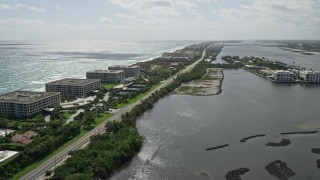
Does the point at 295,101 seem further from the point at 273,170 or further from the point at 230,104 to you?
the point at 273,170

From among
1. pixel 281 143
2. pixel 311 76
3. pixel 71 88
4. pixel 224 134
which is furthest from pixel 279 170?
pixel 311 76

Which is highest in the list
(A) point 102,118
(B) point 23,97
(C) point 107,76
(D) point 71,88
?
(C) point 107,76

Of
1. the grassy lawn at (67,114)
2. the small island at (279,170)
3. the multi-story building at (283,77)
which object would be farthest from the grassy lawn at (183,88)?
the small island at (279,170)

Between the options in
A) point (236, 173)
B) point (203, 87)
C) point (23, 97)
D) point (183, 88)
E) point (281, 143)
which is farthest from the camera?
point (203, 87)

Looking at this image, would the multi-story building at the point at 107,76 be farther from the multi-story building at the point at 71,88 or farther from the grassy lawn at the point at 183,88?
the grassy lawn at the point at 183,88

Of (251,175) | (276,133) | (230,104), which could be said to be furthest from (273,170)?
Answer: (230,104)

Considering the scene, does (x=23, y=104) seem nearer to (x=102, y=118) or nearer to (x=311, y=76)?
(x=102, y=118)
